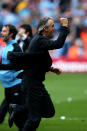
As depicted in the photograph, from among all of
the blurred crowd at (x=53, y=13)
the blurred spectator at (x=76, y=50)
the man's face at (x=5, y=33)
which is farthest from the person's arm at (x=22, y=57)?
the blurred crowd at (x=53, y=13)

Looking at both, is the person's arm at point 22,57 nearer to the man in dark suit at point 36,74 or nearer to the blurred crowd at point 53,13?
the man in dark suit at point 36,74

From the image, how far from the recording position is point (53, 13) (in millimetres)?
26828

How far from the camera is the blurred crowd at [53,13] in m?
25.6

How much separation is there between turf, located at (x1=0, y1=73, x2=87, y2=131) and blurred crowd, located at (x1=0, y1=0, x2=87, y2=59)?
2.68 meters

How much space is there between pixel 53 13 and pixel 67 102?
13.4 metres

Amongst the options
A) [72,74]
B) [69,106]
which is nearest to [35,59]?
[69,106]

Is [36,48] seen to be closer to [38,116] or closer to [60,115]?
[38,116]

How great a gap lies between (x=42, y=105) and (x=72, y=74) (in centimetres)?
1607

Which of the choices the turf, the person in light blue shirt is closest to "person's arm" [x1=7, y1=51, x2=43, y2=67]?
the person in light blue shirt

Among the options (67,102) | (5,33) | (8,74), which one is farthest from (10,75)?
(67,102)

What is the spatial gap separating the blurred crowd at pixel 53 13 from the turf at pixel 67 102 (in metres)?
2.68

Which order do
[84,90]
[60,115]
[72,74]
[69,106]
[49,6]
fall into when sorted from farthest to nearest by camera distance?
[49,6] < [72,74] < [84,90] < [69,106] < [60,115]

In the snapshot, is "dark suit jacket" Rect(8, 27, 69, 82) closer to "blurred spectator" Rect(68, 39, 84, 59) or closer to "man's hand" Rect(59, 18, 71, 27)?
"man's hand" Rect(59, 18, 71, 27)

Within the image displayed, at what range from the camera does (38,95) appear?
7.55m
